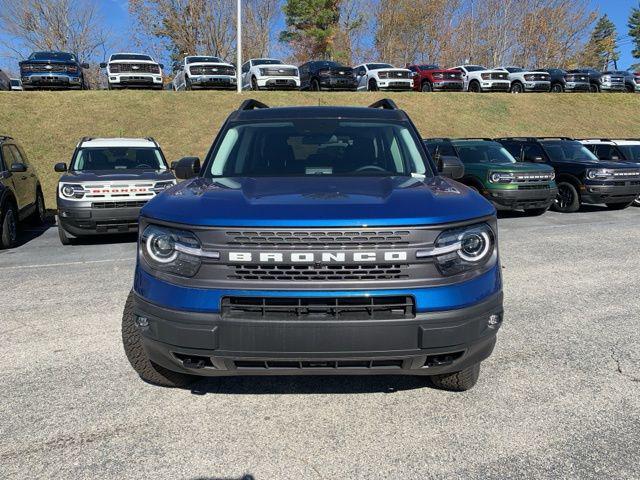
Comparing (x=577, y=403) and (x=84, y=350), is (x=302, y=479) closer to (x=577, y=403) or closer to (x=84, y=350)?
(x=577, y=403)

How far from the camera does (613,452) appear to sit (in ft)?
8.56

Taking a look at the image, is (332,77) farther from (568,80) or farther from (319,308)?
(319,308)

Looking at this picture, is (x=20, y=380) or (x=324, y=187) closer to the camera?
(x=324, y=187)

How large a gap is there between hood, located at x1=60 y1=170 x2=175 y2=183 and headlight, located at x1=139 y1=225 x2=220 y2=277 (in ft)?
20.2

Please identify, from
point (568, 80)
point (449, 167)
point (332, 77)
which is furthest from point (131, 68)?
point (568, 80)

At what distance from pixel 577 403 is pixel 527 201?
844 cm

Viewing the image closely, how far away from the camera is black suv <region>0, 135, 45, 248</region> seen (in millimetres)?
8320

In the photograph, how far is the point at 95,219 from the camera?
321 inches

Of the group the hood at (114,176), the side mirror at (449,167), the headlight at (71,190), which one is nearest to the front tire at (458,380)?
the side mirror at (449,167)

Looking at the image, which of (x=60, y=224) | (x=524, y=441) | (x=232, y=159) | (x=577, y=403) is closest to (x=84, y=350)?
(x=232, y=159)

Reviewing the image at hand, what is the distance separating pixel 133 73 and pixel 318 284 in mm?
21556

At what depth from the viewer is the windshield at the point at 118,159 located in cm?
939

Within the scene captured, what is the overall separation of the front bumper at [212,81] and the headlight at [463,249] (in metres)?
21.0

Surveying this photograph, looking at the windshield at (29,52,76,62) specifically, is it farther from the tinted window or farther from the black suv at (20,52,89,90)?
the tinted window
